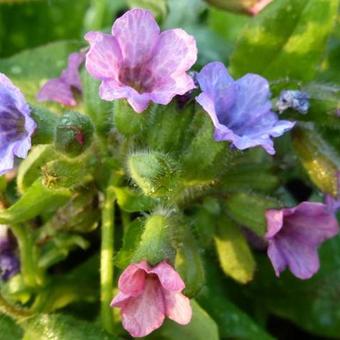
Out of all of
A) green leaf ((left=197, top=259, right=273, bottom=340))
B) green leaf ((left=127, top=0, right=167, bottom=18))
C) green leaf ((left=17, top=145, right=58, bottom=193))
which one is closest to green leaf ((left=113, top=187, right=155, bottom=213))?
green leaf ((left=17, top=145, right=58, bottom=193))

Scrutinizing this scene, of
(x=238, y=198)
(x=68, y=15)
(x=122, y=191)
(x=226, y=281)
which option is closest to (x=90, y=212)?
(x=122, y=191)

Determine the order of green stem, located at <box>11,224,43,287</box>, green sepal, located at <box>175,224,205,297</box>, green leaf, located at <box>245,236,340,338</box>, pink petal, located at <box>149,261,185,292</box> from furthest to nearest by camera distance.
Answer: green leaf, located at <box>245,236,340,338</box>, green stem, located at <box>11,224,43,287</box>, green sepal, located at <box>175,224,205,297</box>, pink petal, located at <box>149,261,185,292</box>

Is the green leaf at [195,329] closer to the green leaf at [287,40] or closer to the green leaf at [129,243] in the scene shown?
the green leaf at [129,243]

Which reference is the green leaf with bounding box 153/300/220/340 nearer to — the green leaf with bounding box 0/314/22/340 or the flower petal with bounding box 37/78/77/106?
the green leaf with bounding box 0/314/22/340

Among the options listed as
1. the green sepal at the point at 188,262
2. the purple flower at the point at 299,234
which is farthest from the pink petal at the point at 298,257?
the green sepal at the point at 188,262

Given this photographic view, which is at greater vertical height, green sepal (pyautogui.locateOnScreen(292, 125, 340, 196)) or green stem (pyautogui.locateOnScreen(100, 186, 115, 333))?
green sepal (pyautogui.locateOnScreen(292, 125, 340, 196))

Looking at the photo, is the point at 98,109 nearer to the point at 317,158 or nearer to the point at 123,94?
the point at 123,94

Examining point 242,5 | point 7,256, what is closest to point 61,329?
point 7,256
